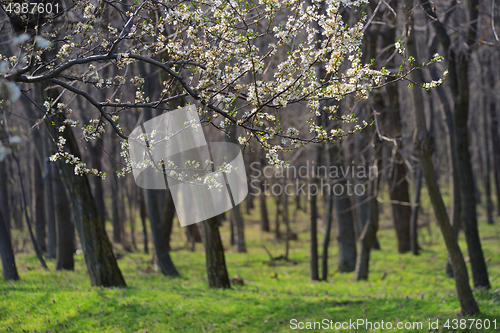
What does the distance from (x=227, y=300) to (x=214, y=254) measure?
124 cm

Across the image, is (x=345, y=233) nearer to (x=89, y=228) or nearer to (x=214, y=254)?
(x=214, y=254)

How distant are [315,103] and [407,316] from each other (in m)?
4.59

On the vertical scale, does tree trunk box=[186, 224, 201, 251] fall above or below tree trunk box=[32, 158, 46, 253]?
below

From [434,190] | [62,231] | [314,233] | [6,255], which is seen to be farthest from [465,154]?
[62,231]

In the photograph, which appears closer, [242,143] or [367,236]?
[242,143]

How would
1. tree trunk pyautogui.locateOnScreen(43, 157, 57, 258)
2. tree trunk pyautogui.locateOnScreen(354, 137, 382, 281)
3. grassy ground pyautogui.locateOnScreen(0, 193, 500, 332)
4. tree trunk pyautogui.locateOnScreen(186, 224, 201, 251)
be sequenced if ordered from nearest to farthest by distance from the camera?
grassy ground pyautogui.locateOnScreen(0, 193, 500, 332)
tree trunk pyautogui.locateOnScreen(354, 137, 382, 281)
tree trunk pyautogui.locateOnScreen(43, 157, 57, 258)
tree trunk pyautogui.locateOnScreen(186, 224, 201, 251)

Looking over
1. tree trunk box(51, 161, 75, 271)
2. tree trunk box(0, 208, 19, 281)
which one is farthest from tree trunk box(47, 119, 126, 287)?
tree trunk box(51, 161, 75, 271)

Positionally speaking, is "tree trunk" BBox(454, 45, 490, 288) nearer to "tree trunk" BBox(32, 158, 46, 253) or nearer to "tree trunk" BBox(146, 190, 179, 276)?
"tree trunk" BBox(146, 190, 179, 276)

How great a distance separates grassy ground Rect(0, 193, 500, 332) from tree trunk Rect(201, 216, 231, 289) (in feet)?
1.01

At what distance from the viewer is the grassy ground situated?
6.05m
